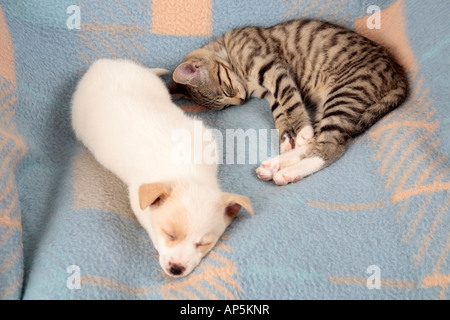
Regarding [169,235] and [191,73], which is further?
[191,73]

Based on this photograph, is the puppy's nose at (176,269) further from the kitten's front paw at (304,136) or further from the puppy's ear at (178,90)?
the puppy's ear at (178,90)

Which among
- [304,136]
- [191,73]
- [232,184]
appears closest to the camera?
[232,184]

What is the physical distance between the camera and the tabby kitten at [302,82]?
5.34 feet

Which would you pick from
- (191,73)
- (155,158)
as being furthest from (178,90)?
(155,158)

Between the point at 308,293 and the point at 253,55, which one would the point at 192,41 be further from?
the point at 308,293

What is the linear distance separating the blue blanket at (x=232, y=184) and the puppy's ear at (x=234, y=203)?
0.05 metres

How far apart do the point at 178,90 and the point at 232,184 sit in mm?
617

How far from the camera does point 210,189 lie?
1.24 m

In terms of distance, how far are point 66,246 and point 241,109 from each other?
0.99 metres

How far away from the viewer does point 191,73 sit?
6.07 feet

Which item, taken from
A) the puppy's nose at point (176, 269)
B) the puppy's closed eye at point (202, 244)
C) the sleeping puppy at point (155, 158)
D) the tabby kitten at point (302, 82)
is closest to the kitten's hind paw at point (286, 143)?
the tabby kitten at point (302, 82)

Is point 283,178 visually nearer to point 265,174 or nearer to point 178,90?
point 265,174

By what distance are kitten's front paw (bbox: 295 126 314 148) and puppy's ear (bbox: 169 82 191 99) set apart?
545mm

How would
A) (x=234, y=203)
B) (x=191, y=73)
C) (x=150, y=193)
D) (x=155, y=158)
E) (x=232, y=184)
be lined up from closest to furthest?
(x=150, y=193) → (x=234, y=203) → (x=155, y=158) → (x=232, y=184) → (x=191, y=73)
